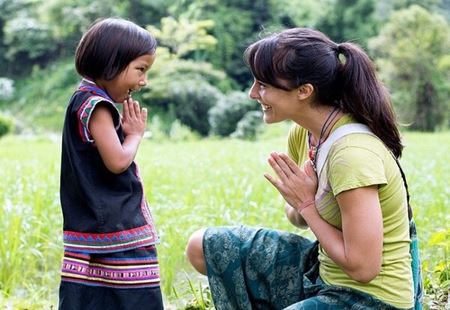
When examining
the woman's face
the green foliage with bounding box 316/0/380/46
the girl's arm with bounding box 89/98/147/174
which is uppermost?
the green foliage with bounding box 316/0/380/46

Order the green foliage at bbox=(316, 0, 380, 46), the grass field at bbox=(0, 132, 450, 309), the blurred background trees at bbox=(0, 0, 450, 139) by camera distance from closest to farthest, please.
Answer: the grass field at bbox=(0, 132, 450, 309)
the blurred background trees at bbox=(0, 0, 450, 139)
the green foliage at bbox=(316, 0, 380, 46)

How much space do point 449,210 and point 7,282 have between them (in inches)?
78.1

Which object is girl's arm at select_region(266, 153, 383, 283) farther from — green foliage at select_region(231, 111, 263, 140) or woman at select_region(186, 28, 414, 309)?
green foliage at select_region(231, 111, 263, 140)

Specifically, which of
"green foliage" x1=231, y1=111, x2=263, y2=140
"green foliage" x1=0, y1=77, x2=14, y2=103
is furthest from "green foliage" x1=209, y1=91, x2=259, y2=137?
"green foliage" x1=0, y1=77, x2=14, y2=103

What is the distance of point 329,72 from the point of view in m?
1.65

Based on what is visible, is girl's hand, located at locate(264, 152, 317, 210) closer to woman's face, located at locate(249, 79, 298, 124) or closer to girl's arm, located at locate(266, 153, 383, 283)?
girl's arm, located at locate(266, 153, 383, 283)

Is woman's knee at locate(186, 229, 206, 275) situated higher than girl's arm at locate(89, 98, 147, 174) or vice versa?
girl's arm at locate(89, 98, 147, 174)

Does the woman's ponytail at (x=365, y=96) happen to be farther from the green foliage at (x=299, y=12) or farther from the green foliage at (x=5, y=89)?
the green foliage at (x=299, y=12)

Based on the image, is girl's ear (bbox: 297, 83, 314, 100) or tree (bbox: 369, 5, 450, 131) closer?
girl's ear (bbox: 297, 83, 314, 100)

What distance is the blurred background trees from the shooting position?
13.3m

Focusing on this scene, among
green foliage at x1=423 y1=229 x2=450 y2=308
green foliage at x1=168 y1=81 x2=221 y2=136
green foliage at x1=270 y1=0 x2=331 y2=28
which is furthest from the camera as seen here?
green foliage at x1=270 y1=0 x2=331 y2=28

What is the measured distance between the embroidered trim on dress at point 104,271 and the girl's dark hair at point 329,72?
1.80 feet

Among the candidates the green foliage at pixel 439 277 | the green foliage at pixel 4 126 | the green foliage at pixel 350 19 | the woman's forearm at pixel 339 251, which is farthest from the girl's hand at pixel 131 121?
the green foliage at pixel 350 19

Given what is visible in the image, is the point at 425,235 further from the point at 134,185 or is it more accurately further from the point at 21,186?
the point at 21,186
